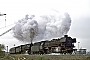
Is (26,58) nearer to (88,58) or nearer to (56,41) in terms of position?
(56,41)

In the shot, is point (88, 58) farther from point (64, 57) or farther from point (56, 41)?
point (56, 41)

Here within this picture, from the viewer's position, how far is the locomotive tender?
1902 inches

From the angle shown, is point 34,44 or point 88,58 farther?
point 34,44

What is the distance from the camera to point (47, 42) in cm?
5331

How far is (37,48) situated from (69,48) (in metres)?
10.1

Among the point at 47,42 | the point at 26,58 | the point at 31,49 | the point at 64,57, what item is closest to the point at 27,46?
the point at 31,49

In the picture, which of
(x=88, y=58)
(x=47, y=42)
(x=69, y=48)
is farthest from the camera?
(x=47, y=42)

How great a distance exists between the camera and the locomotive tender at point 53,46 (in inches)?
1902

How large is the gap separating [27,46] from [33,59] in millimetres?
16059

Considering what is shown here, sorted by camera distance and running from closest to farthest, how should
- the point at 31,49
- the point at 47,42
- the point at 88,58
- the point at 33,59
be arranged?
the point at 88,58
the point at 33,59
the point at 47,42
the point at 31,49

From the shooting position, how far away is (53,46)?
5062 cm

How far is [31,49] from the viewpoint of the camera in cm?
5703

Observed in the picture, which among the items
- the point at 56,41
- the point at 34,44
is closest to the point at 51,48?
the point at 56,41

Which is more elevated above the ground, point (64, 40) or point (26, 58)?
point (64, 40)
